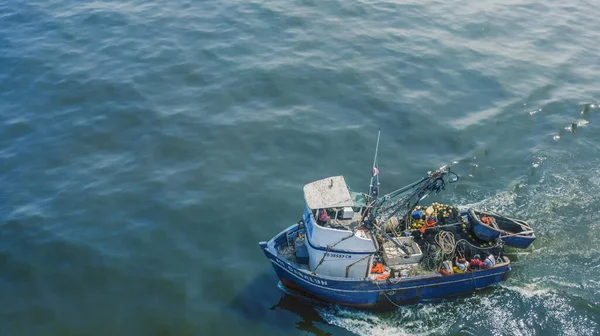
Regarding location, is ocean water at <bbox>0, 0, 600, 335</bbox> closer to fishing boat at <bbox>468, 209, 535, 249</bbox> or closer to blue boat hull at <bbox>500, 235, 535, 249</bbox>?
blue boat hull at <bbox>500, 235, 535, 249</bbox>

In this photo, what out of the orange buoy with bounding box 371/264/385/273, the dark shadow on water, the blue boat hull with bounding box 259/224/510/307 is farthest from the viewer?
the orange buoy with bounding box 371/264/385/273

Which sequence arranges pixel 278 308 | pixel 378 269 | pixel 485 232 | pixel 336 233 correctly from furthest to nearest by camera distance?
pixel 485 232 → pixel 278 308 → pixel 378 269 → pixel 336 233

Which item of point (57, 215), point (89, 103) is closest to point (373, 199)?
point (57, 215)

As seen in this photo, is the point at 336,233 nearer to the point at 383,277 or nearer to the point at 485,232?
the point at 383,277

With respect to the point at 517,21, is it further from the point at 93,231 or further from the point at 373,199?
the point at 93,231

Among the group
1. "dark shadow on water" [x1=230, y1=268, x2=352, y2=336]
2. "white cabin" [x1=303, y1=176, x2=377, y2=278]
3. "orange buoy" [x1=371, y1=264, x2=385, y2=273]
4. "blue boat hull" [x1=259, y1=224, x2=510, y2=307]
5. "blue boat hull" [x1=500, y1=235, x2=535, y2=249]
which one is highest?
"white cabin" [x1=303, y1=176, x2=377, y2=278]

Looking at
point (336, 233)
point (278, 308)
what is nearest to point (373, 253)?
point (336, 233)

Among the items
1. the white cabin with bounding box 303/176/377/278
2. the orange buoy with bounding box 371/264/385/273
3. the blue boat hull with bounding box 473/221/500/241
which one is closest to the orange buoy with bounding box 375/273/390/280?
the orange buoy with bounding box 371/264/385/273
